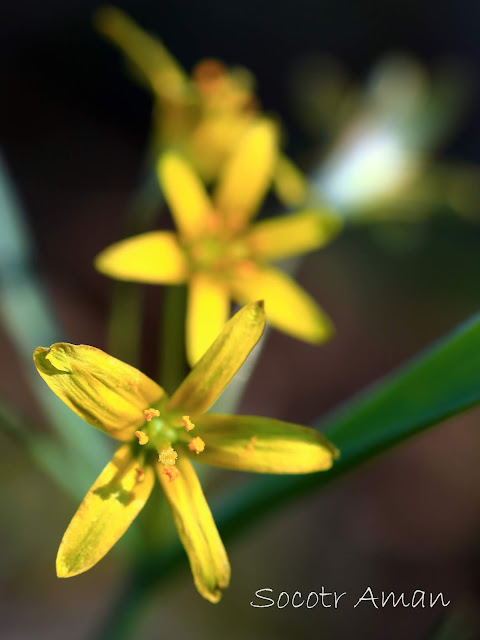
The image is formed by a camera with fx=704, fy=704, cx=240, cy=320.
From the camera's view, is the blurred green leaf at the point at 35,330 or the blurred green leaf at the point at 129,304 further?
the blurred green leaf at the point at 129,304

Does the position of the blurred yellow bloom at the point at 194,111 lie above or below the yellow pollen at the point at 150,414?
above

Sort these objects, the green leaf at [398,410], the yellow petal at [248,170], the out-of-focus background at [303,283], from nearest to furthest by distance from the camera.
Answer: the green leaf at [398,410] < the yellow petal at [248,170] < the out-of-focus background at [303,283]

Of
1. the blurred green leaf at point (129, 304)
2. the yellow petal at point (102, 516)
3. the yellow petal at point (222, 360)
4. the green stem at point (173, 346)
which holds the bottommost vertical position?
the yellow petal at point (102, 516)

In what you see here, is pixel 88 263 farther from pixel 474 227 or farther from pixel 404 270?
pixel 474 227

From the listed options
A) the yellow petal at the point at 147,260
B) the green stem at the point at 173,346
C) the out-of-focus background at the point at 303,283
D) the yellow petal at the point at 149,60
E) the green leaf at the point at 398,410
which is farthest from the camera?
the out-of-focus background at the point at 303,283

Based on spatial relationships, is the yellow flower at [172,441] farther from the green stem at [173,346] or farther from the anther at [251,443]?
the green stem at [173,346]

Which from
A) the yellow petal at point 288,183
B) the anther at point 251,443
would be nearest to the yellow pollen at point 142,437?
the anther at point 251,443
